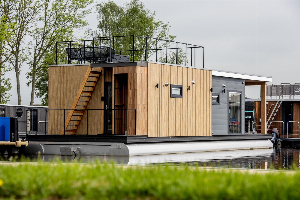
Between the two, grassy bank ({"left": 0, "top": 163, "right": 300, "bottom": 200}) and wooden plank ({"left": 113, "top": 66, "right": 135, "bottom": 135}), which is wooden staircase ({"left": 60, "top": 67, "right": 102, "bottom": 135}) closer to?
wooden plank ({"left": 113, "top": 66, "right": 135, "bottom": 135})

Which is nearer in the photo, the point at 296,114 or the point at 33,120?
the point at 33,120

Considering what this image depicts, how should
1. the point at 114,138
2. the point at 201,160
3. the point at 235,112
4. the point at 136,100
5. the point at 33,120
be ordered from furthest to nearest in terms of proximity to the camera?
the point at 33,120 → the point at 235,112 → the point at 136,100 → the point at 114,138 → the point at 201,160

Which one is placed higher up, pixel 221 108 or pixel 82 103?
pixel 82 103

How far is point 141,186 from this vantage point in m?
7.00

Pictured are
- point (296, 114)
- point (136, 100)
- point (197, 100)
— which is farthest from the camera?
point (296, 114)

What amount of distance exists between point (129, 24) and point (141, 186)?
147 feet

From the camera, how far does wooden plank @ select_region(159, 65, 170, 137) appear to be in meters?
21.3

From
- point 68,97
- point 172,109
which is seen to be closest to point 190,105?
point 172,109

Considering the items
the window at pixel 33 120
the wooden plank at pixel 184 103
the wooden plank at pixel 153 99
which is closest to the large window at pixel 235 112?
the wooden plank at pixel 184 103

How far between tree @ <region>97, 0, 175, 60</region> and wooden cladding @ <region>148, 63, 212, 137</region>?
24397 mm

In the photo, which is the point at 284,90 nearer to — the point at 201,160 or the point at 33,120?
the point at 33,120

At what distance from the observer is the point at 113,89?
2073 cm

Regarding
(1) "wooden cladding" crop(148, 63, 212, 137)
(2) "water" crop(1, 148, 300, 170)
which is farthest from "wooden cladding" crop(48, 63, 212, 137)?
(2) "water" crop(1, 148, 300, 170)

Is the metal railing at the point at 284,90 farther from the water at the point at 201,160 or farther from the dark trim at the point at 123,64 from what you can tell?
the dark trim at the point at 123,64
